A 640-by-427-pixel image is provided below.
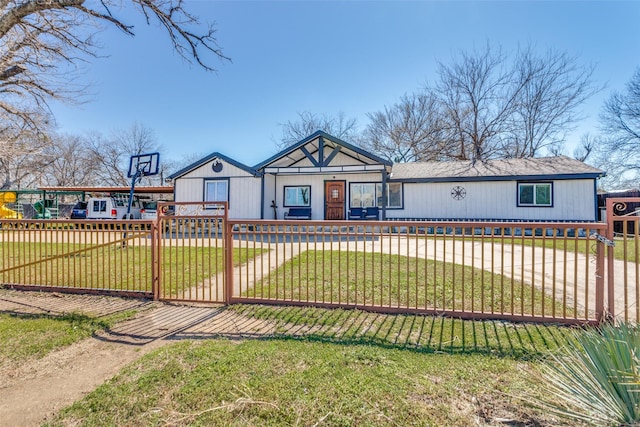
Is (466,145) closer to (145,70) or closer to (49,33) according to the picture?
(145,70)

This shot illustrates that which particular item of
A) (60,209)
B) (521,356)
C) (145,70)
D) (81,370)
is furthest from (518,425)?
A: (60,209)

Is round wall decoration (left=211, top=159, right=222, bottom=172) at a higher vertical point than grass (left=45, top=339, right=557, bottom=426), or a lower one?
higher

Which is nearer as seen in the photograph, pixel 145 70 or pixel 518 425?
pixel 518 425

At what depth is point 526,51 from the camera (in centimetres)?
2425

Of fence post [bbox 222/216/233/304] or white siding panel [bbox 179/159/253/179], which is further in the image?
white siding panel [bbox 179/159/253/179]

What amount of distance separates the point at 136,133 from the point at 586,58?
4670cm

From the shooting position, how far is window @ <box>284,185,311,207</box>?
16219 millimetres

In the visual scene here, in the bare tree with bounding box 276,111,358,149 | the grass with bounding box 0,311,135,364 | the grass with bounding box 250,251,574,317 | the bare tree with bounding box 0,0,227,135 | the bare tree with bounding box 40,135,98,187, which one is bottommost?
the grass with bounding box 0,311,135,364

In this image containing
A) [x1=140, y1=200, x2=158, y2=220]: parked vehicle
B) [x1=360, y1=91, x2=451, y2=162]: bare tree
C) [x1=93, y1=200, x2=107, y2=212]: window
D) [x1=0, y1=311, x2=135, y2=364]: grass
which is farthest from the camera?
[x1=360, y1=91, x2=451, y2=162]: bare tree

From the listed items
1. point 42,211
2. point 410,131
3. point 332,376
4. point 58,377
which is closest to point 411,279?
point 332,376

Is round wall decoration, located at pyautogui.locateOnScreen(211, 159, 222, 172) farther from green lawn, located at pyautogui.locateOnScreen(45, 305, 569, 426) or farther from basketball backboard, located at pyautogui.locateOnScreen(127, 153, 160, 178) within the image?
green lawn, located at pyautogui.locateOnScreen(45, 305, 569, 426)

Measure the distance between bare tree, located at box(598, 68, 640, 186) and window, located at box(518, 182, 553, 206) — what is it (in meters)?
15.3

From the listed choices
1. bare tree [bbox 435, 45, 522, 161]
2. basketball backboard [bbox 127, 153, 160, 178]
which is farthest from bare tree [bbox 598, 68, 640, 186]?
basketball backboard [bbox 127, 153, 160, 178]

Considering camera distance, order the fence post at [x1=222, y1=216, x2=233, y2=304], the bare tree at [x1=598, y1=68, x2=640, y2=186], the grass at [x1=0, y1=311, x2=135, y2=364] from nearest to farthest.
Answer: the grass at [x1=0, y1=311, x2=135, y2=364] < the fence post at [x1=222, y1=216, x2=233, y2=304] < the bare tree at [x1=598, y1=68, x2=640, y2=186]
